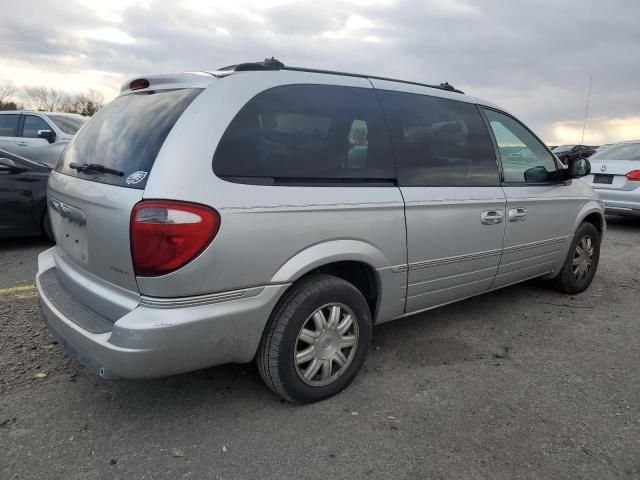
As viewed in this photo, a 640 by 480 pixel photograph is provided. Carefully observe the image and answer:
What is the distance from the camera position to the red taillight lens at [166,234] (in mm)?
2062

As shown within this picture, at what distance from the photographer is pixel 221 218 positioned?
7.02ft

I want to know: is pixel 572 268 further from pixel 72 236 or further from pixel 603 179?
pixel 603 179

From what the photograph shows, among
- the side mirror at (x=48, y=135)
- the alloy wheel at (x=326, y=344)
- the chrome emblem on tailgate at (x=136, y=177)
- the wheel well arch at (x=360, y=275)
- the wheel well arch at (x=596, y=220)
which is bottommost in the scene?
the alloy wheel at (x=326, y=344)

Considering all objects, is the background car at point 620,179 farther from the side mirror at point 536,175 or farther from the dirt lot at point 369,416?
the dirt lot at point 369,416

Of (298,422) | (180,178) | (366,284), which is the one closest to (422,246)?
(366,284)

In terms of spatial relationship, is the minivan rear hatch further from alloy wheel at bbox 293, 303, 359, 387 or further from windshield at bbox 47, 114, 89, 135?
windshield at bbox 47, 114, 89, 135

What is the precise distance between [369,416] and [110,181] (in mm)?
1744

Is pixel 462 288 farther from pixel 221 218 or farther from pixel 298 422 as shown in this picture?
pixel 221 218

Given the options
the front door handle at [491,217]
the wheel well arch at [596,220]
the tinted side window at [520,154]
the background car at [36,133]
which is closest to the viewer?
the front door handle at [491,217]

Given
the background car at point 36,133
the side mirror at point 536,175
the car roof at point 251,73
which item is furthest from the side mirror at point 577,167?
the background car at point 36,133

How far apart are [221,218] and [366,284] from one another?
3.73 feet

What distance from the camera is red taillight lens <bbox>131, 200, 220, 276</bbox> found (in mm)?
2062

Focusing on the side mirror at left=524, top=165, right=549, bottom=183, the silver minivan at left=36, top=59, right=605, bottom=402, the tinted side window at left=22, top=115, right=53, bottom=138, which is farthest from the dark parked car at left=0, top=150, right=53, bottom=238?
the side mirror at left=524, top=165, right=549, bottom=183

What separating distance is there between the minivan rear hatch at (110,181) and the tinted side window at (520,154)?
94.2 inches
